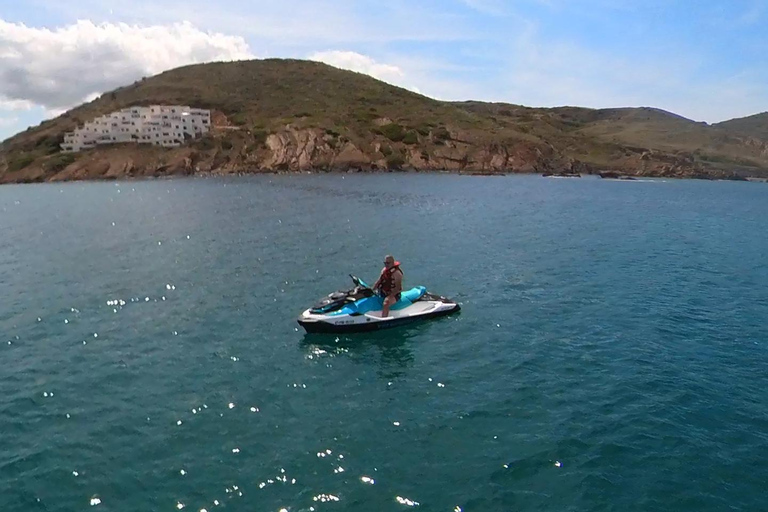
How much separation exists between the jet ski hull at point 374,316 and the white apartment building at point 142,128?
154m

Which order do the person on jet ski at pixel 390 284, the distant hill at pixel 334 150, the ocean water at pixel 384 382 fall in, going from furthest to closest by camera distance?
the distant hill at pixel 334 150 < the person on jet ski at pixel 390 284 < the ocean water at pixel 384 382

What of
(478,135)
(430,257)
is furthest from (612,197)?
(478,135)

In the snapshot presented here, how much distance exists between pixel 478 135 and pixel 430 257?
13963cm

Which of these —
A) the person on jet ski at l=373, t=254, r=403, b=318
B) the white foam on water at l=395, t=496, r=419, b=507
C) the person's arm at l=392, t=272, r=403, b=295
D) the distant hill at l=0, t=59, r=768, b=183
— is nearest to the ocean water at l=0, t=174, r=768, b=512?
the white foam on water at l=395, t=496, r=419, b=507

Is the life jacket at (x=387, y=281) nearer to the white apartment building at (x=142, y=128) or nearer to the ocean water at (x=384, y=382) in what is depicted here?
the ocean water at (x=384, y=382)

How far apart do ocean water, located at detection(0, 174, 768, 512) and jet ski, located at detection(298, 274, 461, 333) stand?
66 centimetres

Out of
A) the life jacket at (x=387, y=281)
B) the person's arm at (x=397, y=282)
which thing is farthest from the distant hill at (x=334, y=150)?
the person's arm at (x=397, y=282)

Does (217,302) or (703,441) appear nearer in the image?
(703,441)

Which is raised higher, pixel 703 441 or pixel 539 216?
pixel 539 216

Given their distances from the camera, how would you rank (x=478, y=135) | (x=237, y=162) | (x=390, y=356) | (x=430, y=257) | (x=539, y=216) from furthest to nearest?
(x=478, y=135) → (x=237, y=162) → (x=539, y=216) → (x=430, y=257) → (x=390, y=356)

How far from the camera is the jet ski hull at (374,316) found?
88.6ft

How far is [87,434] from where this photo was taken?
714 inches

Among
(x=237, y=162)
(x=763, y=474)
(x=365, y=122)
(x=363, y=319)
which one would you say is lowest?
(x=763, y=474)

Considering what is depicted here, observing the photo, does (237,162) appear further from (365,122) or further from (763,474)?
(763,474)
